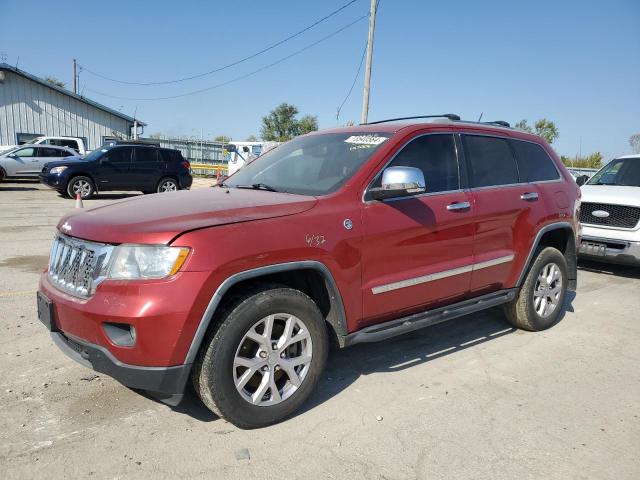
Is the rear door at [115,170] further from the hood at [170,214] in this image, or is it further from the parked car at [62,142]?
the hood at [170,214]

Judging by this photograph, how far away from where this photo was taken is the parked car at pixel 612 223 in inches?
282

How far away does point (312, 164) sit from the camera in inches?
154

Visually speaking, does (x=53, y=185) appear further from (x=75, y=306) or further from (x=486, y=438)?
(x=486, y=438)

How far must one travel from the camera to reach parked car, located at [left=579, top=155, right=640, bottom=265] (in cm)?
715

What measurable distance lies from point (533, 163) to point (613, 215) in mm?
3422

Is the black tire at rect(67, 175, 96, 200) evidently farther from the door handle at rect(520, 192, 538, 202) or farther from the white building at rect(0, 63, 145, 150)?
the white building at rect(0, 63, 145, 150)

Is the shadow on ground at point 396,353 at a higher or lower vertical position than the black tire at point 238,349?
lower

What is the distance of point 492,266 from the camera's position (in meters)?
4.25

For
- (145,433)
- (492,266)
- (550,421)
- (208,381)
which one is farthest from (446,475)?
(492,266)

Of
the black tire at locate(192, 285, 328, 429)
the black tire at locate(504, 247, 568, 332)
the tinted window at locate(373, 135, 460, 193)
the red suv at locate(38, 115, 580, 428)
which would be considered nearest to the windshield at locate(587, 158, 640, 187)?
the black tire at locate(504, 247, 568, 332)

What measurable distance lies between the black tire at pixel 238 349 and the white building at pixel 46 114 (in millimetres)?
30475

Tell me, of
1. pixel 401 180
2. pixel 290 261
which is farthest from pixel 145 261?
pixel 401 180

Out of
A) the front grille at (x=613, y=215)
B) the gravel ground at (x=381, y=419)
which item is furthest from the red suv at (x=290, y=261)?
the front grille at (x=613, y=215)

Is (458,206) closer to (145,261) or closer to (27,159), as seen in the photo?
(145,261)
